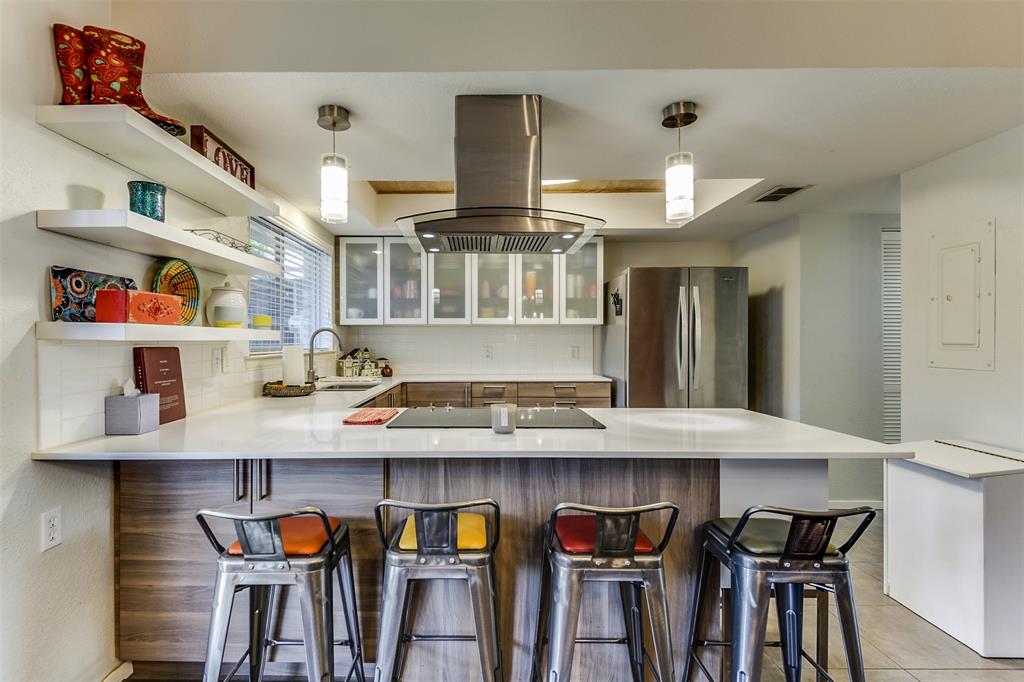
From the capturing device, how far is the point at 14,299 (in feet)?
4.69

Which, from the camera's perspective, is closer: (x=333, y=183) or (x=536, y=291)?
(x=333, y=183)

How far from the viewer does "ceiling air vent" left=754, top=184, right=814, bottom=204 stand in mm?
2971

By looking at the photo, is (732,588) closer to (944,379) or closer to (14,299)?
(944,379)

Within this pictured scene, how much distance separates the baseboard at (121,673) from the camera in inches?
69.0

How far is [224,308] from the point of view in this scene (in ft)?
7.20

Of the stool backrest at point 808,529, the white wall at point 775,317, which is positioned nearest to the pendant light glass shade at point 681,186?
the stool backrest at point 808,529

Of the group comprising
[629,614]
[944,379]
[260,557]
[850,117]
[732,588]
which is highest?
[850,117]

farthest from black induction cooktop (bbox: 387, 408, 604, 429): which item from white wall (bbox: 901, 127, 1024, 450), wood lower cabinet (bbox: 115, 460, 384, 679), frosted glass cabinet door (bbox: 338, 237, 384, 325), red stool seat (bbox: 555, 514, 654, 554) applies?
frosted glass cabinet door (bbox: 338, 237, 384, 325)

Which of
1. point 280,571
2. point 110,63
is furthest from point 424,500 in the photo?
point 110,63

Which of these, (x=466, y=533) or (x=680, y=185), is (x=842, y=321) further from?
(x=466, y=533)

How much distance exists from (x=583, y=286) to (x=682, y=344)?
3.44 feet

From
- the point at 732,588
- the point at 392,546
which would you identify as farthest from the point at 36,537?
the point at 732,588

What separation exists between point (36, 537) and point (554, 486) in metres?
1.60

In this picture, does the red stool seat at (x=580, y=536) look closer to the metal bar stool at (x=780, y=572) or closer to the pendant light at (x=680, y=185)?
the metal bar stool at (x=780, y=572)
